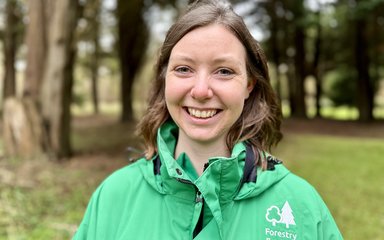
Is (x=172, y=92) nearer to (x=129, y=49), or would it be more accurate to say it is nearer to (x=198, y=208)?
(x=198, y=208)

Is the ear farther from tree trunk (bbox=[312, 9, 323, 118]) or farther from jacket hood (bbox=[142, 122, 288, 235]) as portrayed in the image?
tree trunk (bbox=[312, 9, 323, 118])

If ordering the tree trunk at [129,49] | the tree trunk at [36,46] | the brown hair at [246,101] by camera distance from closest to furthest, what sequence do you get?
1. the brown hair at [246,101]
2. the tree trunk at [36,46]
3. the tree trunk at [129,49]

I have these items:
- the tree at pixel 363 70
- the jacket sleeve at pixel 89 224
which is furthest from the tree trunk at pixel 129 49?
the jacket sleeve at pixel 89 224

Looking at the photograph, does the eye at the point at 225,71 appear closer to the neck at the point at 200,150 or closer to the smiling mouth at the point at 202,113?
the smiling mouth at the point at 202,113

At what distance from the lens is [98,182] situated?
20.7 ft

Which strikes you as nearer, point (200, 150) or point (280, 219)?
point (280, 219)

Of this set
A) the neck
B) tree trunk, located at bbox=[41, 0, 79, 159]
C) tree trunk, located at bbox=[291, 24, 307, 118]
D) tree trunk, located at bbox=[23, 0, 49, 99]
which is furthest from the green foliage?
the neck

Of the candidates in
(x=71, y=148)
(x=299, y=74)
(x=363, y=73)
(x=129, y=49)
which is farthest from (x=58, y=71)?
(x=299, y=74)

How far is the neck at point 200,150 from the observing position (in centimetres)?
164

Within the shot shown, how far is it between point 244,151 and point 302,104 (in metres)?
20.1

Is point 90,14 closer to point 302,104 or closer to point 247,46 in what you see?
point 247,46

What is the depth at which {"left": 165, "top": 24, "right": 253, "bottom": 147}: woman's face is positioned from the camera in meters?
1.54

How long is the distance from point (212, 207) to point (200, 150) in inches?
10.3

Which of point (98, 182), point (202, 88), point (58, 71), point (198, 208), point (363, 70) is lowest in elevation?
point (98, 182)
